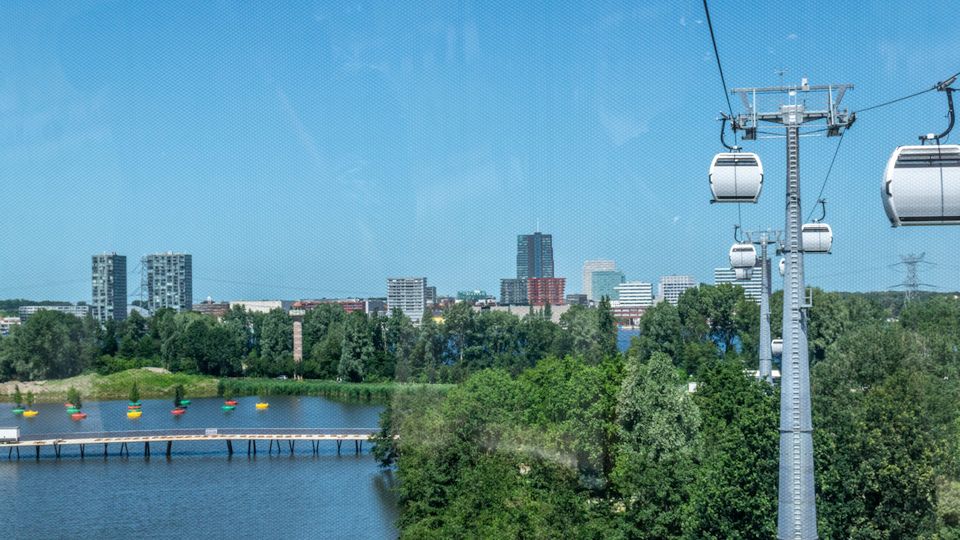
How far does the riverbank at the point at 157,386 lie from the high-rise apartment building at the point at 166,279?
186ft

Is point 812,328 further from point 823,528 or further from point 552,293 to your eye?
point 552,293

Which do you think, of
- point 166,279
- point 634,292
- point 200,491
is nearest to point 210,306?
point 166,279

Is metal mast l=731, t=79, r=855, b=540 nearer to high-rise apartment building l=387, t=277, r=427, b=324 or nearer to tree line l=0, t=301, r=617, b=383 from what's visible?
tree line l=0, t=301, r=617, b=383

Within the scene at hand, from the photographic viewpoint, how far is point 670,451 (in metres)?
13.4

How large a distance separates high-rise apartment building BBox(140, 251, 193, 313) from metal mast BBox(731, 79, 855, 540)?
9741cm

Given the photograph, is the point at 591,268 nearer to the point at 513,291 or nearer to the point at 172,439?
the point at 513,291

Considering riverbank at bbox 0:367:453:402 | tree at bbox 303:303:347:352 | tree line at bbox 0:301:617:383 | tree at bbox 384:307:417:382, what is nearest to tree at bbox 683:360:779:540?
tree line at bbox 0:301:617:383

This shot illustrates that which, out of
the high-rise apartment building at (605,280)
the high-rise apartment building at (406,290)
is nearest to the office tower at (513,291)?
the high-rise apartment building at (406,290)

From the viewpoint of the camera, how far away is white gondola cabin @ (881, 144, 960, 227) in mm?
3811

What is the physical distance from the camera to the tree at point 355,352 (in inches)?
1608

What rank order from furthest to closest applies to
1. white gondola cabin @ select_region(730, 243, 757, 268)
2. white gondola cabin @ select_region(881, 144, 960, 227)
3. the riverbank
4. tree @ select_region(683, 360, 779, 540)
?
the riverbank, white gondola cabin @ select_region(730, 243, 757, 268), tree @ select_region(683, 360, 779, 540), white gondola cabin @ select_region(881, 144, 960, 227)

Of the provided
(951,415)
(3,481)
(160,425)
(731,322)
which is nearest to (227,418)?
(160,425)

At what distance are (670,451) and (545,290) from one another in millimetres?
73654

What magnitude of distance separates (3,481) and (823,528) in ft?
64.4
